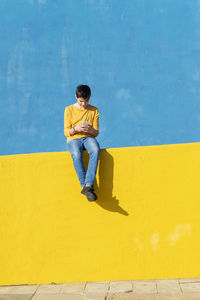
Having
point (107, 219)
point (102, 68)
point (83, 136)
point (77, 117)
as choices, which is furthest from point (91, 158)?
point (102, 68)

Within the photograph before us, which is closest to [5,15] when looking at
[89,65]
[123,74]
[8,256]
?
[89,65]

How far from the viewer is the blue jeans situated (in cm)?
384

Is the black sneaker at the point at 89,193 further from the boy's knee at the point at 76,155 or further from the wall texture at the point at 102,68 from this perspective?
the wall texture at the point at 102,68

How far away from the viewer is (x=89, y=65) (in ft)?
22.8

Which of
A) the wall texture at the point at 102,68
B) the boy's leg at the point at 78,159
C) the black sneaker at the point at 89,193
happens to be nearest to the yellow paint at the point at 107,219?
the boy's leg at the point at 78,159

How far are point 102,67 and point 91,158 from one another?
3.34 meters

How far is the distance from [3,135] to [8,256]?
3100 millimetres

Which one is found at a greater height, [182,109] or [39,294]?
[182,109]

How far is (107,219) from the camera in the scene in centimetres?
401

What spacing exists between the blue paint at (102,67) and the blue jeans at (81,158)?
274cm

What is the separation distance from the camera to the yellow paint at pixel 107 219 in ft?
13.0

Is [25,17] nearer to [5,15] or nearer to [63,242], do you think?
[5,15]

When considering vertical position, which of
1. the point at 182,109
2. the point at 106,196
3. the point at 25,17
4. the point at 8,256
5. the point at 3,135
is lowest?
the point at 8,256

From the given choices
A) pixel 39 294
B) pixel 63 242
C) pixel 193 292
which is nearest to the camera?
pixel 193 292
